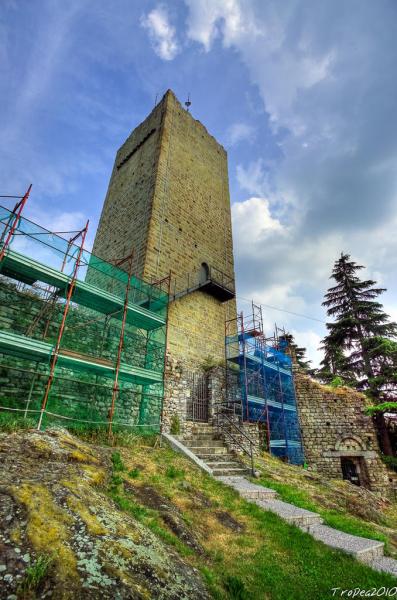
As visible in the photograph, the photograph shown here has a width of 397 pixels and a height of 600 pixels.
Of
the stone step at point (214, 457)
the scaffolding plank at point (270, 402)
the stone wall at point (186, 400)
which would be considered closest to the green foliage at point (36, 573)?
the stone step at point (214, 457)

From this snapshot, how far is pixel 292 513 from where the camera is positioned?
5.56 metres

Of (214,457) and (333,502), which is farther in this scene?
(214,457)

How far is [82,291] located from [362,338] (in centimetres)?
1617

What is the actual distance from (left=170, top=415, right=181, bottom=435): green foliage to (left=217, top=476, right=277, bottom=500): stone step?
127 inches

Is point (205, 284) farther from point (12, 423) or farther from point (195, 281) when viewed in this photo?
point (12, 423)

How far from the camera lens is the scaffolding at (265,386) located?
44.4ft

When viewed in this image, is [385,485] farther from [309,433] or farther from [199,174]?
[199,174]

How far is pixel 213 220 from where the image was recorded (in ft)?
58.7

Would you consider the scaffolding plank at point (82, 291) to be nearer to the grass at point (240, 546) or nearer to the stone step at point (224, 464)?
the stone step at point (224, 464)

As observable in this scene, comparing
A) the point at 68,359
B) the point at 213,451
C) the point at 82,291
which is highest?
the point at 82,291

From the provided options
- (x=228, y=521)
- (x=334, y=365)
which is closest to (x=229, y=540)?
(x=228, y=521)

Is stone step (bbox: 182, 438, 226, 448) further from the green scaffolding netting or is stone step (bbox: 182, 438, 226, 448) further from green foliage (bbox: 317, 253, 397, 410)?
green foliage (bbox: 317, 253, 397, 410)

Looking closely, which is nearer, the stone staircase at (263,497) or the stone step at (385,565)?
the stone step at (385,565)

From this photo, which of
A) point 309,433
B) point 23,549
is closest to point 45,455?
point 23,549
